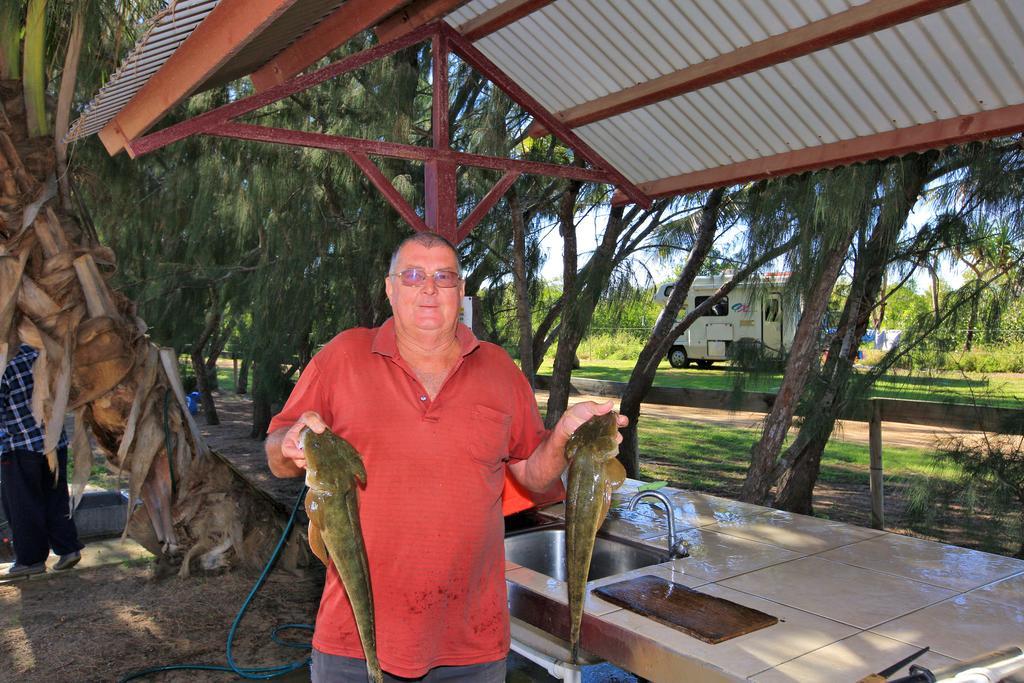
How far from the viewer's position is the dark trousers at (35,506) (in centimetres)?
561

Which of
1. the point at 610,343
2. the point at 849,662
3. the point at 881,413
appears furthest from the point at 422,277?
the point at 610,343

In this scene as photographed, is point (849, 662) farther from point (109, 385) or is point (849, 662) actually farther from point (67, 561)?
point (67, 561)

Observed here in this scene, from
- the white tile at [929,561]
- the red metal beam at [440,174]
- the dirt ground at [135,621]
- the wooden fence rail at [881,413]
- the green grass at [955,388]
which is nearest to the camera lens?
the white tile at [929,561]

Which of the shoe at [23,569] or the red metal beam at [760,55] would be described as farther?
the shoe at [23,569]

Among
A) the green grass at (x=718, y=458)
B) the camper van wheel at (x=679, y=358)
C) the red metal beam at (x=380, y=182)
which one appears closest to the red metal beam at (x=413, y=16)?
the red metal beam at (x=380, y=182)

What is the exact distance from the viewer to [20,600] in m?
5.34

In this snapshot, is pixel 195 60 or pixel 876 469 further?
pixel 876 469

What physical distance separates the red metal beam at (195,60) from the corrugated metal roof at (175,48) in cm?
5

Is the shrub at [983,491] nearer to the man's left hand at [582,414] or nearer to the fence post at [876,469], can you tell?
the fence post at [876,469]

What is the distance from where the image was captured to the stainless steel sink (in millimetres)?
3924

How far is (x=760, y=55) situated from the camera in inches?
164

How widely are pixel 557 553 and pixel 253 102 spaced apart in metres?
3.04

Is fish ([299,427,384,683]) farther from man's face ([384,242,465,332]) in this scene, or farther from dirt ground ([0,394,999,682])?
dirt ground ([0,394,999,682])

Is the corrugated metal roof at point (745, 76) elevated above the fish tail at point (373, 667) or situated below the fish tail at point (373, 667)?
above
